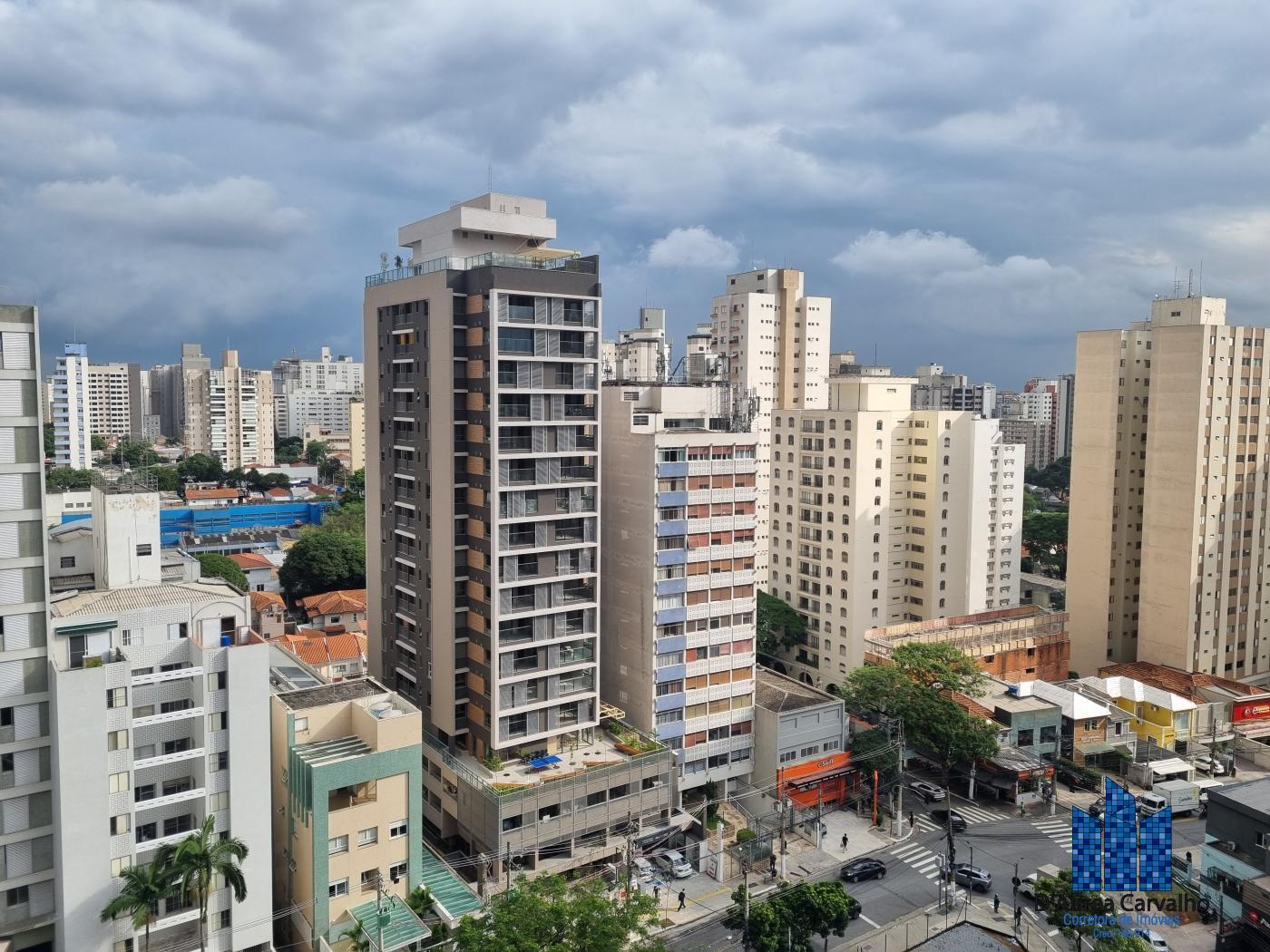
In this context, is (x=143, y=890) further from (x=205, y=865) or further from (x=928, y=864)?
(x=928, y=864)

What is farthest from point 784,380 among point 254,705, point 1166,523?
point 254,705

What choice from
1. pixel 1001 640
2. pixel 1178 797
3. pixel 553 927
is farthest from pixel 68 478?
pixel 1178 797

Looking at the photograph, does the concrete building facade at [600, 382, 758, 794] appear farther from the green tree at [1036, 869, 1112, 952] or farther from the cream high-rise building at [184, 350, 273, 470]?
the cream high-rise building at [184, 350, 273, 470]

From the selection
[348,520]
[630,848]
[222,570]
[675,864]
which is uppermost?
[348,520]

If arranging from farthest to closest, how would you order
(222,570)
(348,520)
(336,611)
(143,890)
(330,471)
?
(330,471), (348,520), (222,570), (336,611), (143,890)

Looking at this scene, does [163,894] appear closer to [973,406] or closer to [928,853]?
[928,853]

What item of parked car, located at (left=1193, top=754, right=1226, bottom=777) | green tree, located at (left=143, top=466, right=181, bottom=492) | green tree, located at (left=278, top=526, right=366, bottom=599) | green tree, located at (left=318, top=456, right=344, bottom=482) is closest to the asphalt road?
parked car, located at (left=1193, top=754, right=1226, bottom=777)

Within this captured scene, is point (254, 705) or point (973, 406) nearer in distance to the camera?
point (254, 705)
